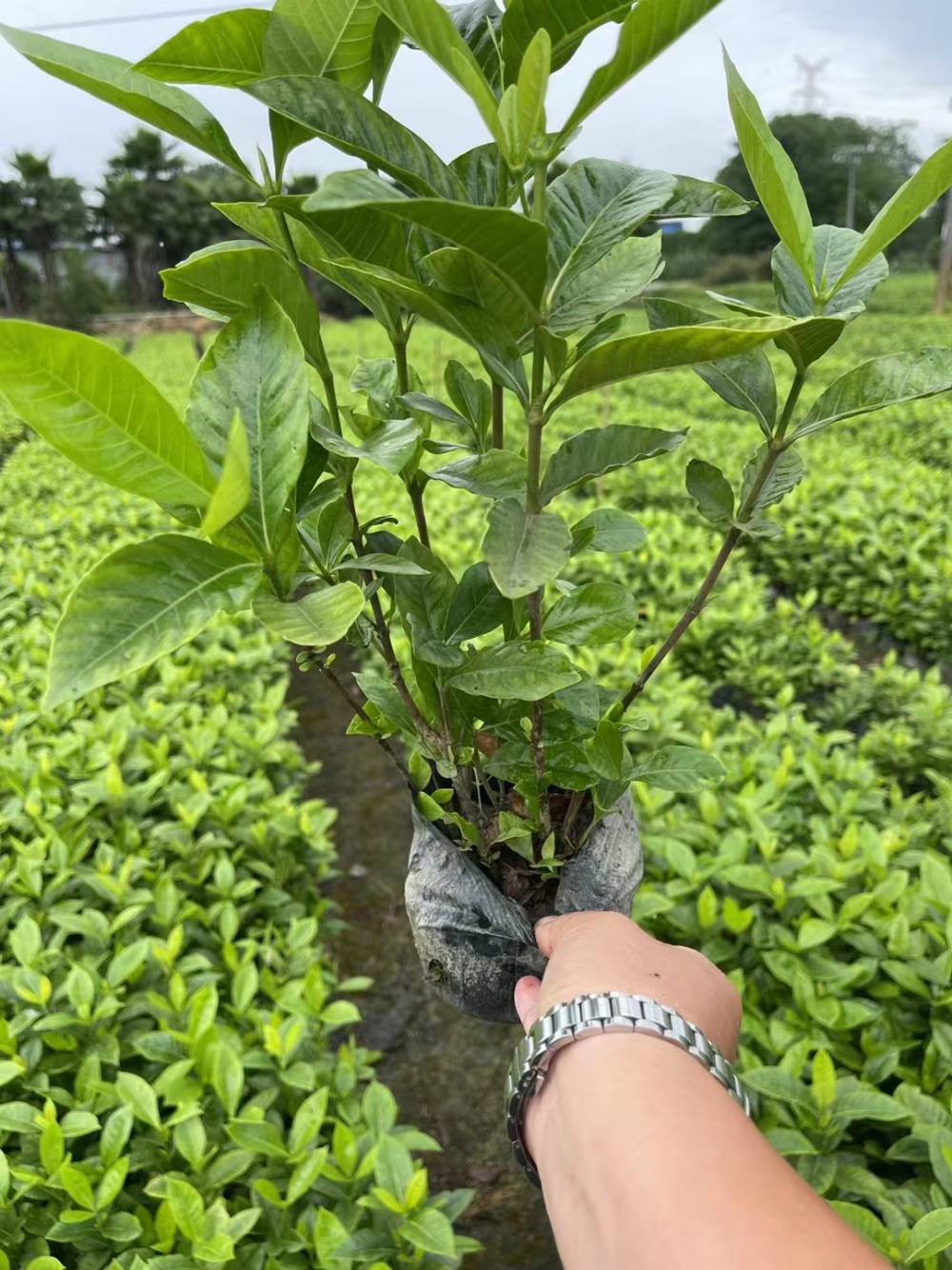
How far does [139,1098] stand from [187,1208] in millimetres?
199

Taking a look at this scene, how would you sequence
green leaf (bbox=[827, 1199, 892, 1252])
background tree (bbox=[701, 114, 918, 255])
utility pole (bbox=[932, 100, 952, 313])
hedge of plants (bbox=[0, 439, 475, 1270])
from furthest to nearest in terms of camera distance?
background tree (bbox=[701, 114, 918, 255]) < utility pole (bbox=[932, 100, 952, 313]) < hedge of plants (bbox=[0, 439, 475, 1270]) < green leaf (bbox=[827, 1199, 892, 1252])

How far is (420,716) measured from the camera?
90 centimetres

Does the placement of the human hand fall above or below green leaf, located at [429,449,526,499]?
below

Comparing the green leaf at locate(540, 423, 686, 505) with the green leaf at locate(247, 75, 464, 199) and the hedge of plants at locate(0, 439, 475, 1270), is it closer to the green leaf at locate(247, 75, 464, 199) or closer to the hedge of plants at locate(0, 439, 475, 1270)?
the green leaf at locate(247, 75, 464, 199)

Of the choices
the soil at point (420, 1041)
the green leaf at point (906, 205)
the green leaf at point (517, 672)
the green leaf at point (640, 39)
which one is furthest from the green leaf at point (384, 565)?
the soil at point (420, 1041)

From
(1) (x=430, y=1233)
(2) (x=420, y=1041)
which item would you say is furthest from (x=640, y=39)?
(2) (x=420, y=1041)

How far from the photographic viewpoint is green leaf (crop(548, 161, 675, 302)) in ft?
2.25

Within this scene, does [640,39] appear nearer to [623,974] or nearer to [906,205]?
[906,205]

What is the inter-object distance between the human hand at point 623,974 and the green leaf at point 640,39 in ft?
2.22

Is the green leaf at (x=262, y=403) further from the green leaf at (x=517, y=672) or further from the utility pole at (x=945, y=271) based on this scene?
the utility pole at (x=945, y=271)

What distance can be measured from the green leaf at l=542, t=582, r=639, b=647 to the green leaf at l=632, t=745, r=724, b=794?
6.4 inches

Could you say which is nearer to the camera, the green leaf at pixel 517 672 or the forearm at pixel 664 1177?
the forearm at pixel 664 1177

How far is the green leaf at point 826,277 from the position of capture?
2.48 ft

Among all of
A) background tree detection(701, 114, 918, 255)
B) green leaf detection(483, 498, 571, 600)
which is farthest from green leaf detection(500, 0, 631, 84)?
background tree detection(701, 114, 918, 255)
